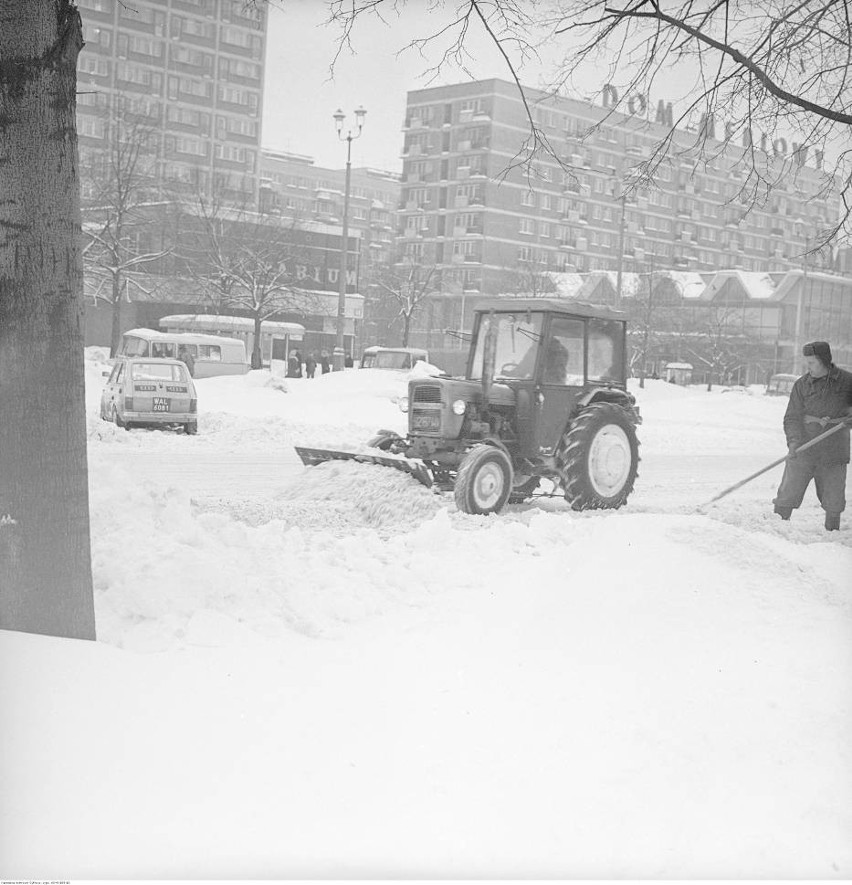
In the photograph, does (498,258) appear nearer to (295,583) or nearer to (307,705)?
(295,583)

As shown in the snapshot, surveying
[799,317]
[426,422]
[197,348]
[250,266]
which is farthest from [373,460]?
[250,266]

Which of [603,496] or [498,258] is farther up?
[498,258]

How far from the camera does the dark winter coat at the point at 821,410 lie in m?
8.68

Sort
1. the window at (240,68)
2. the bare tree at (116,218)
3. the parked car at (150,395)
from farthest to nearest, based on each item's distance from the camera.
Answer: the bare tree at (116,218), the parked car at (150,395), the window at (240,68)

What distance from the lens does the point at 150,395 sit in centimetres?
1631

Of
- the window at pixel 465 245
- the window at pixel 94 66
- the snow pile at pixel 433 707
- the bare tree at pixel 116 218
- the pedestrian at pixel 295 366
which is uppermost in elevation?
the bare tree at pixel 116 218

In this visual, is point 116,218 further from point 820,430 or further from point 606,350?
point 820,430

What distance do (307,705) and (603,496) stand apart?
22.6ft

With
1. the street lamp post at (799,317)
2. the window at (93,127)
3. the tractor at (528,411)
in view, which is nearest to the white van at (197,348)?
the window at (93,127)

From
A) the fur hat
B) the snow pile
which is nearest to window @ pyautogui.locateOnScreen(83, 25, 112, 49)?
the snow pile

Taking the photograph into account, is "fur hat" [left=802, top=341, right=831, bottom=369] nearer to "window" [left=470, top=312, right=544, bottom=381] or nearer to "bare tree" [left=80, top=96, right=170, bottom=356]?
"window" [left=470, top=312, right=544, bottom=381]

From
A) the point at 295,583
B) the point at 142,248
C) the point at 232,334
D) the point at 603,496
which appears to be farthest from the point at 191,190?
the point at 295,583

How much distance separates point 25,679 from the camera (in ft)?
11.9

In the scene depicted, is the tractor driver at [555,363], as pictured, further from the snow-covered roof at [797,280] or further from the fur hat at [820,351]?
the fur hat at [820,351]
